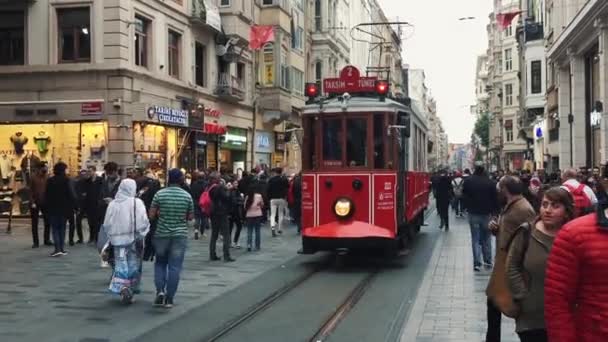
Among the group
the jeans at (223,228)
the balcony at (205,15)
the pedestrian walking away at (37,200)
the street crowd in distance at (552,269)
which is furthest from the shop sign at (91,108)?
the street crowd in distance at (552,269)

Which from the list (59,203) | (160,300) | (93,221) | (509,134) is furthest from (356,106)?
(509,134)

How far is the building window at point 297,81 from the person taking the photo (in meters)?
42.9

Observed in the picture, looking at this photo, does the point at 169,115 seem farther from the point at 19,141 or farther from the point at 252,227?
the point at 252,227

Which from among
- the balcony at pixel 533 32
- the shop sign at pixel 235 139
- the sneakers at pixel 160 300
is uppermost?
the balcony at pixel 533 32

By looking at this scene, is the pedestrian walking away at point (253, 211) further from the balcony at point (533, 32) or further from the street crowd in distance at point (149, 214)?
the balcony at point (533, 32)

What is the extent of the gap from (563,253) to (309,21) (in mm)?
46773

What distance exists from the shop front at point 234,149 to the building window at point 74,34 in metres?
10.8

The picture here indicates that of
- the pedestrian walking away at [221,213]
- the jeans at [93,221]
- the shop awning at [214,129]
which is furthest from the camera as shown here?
the shop awning at [214,129]

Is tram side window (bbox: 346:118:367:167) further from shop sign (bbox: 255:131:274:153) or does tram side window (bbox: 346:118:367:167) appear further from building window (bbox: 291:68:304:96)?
building window (bbox: 291:68:304:96)

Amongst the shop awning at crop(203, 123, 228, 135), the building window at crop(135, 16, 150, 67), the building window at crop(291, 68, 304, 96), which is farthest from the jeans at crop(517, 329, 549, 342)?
the building window at crop(291, 68, 304, 96)

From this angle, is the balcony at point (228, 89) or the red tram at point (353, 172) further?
the balcony at point (228, 89)

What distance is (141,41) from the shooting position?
2622 centimetres

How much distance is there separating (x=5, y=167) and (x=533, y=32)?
36876 millimetres

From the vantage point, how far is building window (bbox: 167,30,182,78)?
2870cm
